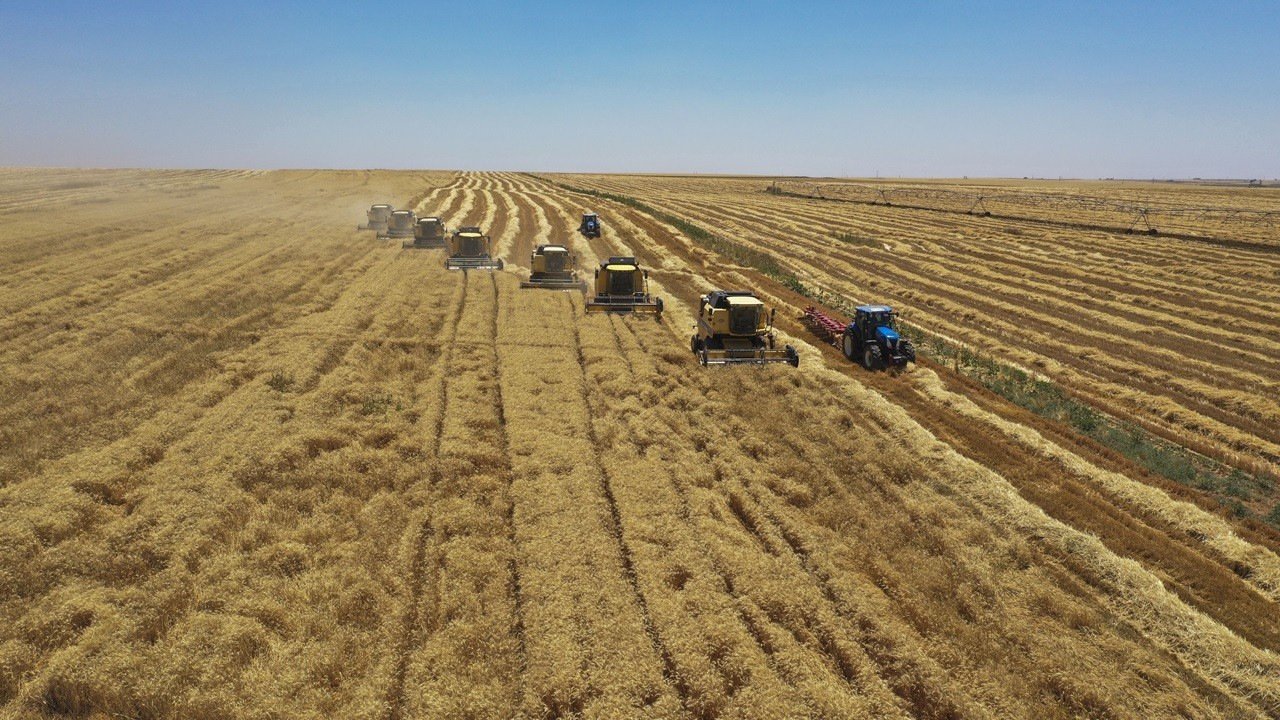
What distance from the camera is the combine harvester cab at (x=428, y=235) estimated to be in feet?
116

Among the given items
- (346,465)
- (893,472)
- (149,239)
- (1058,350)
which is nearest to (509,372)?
(346,465)

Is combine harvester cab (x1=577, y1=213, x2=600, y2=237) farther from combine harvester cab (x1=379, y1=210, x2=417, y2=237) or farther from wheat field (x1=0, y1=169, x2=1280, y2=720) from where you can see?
wheat field (x1=0, y1=169, x2=1280, y2=720)

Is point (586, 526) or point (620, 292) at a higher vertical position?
point (620, 292)

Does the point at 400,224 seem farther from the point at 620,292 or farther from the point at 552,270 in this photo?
the point at 620,292

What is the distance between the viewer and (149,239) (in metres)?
36.7

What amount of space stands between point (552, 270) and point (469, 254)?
594 centimetres

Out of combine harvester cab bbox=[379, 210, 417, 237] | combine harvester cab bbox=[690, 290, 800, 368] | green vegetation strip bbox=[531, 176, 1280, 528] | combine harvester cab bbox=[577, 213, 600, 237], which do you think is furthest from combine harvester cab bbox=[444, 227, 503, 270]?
green vegetation strip bbox=[531, 176, 1280, 528]

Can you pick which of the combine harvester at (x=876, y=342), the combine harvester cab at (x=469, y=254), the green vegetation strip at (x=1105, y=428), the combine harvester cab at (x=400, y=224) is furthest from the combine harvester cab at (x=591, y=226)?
the combine harvester at (x=876, y=342)

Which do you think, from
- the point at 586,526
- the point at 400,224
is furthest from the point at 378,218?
the point at 586,526

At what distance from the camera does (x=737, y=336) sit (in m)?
18.3

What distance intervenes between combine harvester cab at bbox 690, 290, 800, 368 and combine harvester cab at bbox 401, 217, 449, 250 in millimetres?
23054

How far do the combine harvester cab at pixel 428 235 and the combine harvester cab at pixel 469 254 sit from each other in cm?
581

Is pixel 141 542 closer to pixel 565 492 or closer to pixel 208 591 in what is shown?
pixel 208 591

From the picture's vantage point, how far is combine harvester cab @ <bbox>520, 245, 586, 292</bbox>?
2678cm
